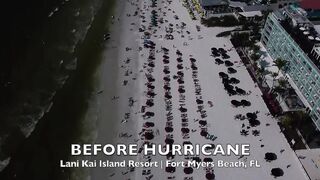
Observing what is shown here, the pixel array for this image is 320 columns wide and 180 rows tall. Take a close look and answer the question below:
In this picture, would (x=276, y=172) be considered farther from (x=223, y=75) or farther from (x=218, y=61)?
(x=218, y=61)

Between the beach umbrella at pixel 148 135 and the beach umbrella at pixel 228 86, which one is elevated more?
the beach umbrella at pixel 228 86

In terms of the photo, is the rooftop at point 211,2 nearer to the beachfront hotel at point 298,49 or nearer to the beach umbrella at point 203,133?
the beachfront hotel at point 298,49

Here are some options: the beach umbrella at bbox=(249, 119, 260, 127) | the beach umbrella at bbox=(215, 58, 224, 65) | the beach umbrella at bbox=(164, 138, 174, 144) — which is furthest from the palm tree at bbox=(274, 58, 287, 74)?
the beach umbrella at bbox=(164, 138, 174, 144)

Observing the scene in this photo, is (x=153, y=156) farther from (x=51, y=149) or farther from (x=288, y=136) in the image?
(x=288, y=136)

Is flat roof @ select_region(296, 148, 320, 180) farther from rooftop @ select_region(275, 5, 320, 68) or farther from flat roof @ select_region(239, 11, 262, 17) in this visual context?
flat roof @ select_region(239, 11, 262, 17)

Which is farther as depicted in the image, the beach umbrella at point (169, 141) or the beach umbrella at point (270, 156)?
the beach umbrella at point (169, 141)

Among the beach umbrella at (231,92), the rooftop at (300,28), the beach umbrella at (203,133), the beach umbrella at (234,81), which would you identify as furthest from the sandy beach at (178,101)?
the rooftop at (300,28)
